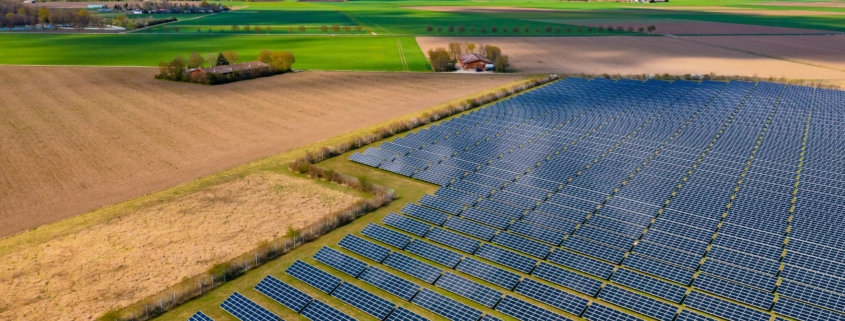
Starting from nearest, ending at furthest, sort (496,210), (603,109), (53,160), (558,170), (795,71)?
(496,210)
(558,170)
(53,160)
(603,109)
(795,71)

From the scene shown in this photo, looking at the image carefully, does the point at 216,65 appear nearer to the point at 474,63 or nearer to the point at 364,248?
the point at 474,63

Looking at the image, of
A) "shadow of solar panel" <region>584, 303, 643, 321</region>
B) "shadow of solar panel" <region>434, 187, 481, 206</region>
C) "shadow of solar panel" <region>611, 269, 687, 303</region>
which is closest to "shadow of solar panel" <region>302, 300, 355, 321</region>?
"shadow of solar panel" <region>584, 303, 643, 321</region>

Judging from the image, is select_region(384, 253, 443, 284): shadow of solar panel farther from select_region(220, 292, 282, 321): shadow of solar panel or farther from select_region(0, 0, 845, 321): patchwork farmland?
select_region(220, 292, 282, 321): shadow of solar panel

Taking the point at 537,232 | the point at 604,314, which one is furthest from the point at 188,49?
the point at 604,314

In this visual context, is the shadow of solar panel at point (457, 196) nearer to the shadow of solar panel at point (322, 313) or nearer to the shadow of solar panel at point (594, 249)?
the shadow of solar panel at point (594, 249)

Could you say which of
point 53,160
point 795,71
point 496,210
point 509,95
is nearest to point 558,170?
point 496,210

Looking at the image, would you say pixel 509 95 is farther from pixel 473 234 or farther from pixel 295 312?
pixel 295 312

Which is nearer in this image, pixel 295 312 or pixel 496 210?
pixel 295 312
